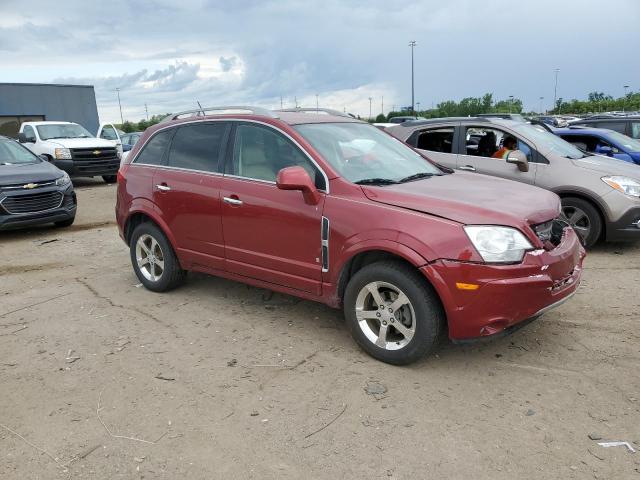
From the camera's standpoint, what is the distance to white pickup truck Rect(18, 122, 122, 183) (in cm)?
1518

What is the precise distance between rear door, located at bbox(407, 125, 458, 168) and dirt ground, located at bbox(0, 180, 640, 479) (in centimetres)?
289

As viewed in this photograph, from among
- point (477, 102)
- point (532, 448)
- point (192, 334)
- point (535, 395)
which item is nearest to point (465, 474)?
point (532, 448)

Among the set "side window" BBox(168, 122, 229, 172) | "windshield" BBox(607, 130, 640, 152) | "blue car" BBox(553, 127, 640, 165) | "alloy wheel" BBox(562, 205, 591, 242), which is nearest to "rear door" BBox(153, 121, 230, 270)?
"side window" BBox(168, 122, 229, 172)

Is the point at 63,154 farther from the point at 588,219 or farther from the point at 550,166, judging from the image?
the point at 588,219

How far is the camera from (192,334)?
450cm

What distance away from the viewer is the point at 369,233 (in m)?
3.72

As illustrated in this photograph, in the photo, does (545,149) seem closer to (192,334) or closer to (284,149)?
(284,149)

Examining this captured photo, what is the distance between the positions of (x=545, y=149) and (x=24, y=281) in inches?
257

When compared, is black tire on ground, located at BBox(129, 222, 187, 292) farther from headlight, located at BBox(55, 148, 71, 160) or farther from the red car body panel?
headlight, located at BBox(55, 148, 71, 160)

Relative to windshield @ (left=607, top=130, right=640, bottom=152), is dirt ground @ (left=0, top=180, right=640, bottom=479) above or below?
below

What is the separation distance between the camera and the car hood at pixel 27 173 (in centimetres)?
835

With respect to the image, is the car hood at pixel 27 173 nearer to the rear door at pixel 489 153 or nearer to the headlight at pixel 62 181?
the headlight at pixel 62 181

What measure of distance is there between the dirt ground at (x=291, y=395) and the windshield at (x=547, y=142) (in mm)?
2321

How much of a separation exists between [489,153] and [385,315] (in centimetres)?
445
